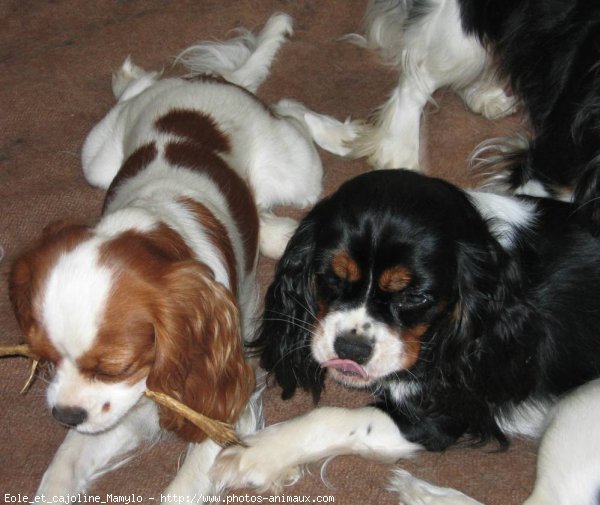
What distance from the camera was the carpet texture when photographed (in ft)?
9.50

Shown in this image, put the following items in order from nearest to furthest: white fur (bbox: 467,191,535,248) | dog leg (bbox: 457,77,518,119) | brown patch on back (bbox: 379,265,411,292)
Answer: brown patch on back (bbox: 379,265,411,292) < white fur (bbox: 467,191,535,248) < dog leg (bbox: 457,77,518,119)

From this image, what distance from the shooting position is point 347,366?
253 cm

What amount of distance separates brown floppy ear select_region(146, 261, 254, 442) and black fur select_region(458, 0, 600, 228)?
1202 mm

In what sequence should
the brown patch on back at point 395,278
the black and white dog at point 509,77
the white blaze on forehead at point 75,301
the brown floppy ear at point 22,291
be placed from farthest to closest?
the black and white dog at point 509,77 < the brown patch on back at point 395,278 < the brown floppy ear at point 22,291 < the white blaze on forehead at point 75,301

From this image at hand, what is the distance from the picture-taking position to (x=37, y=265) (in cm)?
229

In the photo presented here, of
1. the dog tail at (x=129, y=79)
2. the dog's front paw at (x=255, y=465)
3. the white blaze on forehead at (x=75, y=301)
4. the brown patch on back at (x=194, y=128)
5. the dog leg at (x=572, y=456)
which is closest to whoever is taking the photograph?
the white blaze on forehead at (x=75, y=301)

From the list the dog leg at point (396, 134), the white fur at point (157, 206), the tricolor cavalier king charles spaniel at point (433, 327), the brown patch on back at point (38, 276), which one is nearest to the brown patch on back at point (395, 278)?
the tricolor cavalier king charles spaniel at point (433, 327)

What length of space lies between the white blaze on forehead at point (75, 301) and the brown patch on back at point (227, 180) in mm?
837

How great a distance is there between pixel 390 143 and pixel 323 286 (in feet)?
4.41

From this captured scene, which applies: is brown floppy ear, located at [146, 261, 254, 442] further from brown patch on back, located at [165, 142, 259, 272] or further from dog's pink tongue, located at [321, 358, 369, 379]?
brown patch on back, located at [165, 142, 259, 272]

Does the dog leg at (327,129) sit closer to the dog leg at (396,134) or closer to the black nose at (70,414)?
the dog leg at (396,134)

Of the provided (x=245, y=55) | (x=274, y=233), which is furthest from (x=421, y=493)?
(x=245, y=55)

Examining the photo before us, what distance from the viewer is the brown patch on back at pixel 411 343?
2496 mm

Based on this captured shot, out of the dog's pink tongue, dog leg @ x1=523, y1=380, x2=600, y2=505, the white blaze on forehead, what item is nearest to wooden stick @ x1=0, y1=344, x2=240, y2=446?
the white blaze on forehead
